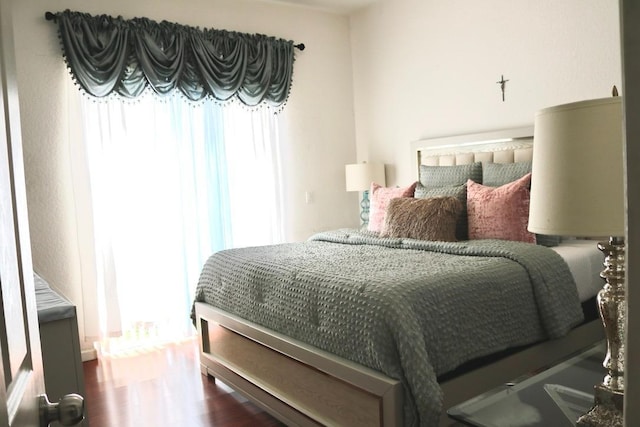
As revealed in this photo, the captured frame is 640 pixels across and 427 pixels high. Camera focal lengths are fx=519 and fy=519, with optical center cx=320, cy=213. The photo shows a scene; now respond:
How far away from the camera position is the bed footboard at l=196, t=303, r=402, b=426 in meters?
1.93

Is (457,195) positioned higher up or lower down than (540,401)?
higher up

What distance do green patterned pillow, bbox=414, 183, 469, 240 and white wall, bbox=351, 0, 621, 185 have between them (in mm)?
798

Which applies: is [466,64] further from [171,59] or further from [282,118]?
[171,59]

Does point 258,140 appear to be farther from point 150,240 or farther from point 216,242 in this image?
point 150,240

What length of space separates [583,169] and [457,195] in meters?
2.15

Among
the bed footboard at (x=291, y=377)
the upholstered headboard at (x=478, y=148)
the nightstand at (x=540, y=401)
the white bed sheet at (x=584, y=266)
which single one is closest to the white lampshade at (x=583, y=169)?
the nightstand at (x=540, y=401)

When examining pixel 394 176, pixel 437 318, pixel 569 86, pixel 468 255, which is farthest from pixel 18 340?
pixel 394 176

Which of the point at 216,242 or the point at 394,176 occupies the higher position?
the point at 394,176

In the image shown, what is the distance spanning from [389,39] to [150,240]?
8.74 ft

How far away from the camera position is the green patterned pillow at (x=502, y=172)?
321cm

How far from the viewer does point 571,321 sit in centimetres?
247

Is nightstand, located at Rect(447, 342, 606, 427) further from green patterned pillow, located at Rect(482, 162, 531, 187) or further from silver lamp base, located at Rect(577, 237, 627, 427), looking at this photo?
green patterned pillow, located at Rect(482, 162, 531, 187)

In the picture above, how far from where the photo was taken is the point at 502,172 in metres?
3.31

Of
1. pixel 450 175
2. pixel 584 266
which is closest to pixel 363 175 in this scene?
pixel 450 175
